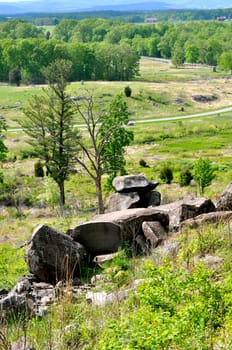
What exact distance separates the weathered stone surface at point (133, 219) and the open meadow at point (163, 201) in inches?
59.1

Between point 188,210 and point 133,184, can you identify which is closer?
point 188,210

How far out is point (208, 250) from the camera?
1289cm

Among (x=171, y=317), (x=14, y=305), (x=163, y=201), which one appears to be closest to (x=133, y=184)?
(x=163, y=201)

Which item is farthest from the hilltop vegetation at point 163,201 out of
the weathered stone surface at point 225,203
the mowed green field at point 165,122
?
Answer: the weathered stone surface at point 225,203

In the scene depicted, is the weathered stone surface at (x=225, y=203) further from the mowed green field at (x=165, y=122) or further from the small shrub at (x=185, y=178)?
the small shrub at (x=185, y=178)

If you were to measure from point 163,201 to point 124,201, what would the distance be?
20.4 ft

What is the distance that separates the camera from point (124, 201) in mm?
23250

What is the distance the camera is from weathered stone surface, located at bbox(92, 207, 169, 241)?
16453 mm

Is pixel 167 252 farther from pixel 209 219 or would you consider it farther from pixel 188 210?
pixel 188 210

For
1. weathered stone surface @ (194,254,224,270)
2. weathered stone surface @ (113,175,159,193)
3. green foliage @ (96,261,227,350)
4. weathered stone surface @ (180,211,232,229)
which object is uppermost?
green foliage @ (96,261,227,350)

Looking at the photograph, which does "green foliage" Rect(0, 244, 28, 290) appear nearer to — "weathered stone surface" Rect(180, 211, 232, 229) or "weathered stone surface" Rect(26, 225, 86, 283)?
"weathered stone surface" Rect(26, 225, 86, 283)

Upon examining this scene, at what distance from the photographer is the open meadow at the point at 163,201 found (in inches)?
295

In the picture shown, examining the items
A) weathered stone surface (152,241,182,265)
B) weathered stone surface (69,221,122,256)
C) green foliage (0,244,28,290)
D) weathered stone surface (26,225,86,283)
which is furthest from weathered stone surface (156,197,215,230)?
green foliage (0,244,28,290)

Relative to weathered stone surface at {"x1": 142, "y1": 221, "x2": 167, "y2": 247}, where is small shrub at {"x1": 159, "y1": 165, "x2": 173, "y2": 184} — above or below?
below
